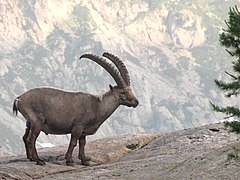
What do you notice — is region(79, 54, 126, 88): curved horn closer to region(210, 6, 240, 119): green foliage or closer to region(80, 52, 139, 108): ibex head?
region(80, 52, 139, 108): ibex head

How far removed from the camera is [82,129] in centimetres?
2784

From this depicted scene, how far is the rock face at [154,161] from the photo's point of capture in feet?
63.7

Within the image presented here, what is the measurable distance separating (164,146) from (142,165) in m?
6.13

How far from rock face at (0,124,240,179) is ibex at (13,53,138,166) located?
1.24m

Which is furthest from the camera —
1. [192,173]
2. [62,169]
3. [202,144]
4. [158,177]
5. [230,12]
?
[202,144]

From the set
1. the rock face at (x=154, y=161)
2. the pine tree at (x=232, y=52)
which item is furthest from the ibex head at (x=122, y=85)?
the pine tree at (x=232, y=52)

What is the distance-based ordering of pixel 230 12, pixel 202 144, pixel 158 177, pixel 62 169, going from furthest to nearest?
pixel 202 144
pixel 62 169
pixel 158 177
pixel 230 12

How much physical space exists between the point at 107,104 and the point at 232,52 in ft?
45.3

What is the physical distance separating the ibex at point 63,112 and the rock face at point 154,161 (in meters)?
1.24

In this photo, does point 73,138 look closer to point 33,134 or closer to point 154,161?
point 33,134

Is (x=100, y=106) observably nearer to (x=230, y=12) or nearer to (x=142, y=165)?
(x=142, y=165)

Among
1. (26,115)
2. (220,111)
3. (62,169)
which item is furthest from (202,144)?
(220,111)

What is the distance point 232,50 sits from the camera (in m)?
15.9

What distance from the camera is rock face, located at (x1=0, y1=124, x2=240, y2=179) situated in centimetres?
1941
